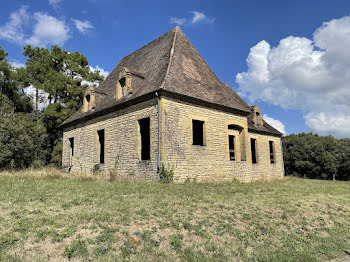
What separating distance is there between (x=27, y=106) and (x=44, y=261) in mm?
27902

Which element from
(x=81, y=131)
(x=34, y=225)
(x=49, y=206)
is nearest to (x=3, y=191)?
(x=49, y=206)

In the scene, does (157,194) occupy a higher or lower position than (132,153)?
lower

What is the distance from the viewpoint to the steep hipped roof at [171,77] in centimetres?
1273

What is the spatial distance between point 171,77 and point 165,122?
100 inches

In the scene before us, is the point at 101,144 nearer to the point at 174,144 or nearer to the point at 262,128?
the point at 174,144

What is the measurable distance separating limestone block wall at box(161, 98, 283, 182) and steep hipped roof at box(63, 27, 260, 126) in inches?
28.6

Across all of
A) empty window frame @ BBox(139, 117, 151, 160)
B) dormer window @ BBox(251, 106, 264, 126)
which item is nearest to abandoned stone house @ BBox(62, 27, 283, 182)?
empty window frame @ BBox(139, 117, 151, 160)

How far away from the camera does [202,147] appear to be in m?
12.9

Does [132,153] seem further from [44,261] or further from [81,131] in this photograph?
[44,261]

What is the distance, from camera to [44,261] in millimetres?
3828

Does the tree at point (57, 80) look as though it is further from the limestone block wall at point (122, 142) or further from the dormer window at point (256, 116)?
the dormer window at point (256, 116)

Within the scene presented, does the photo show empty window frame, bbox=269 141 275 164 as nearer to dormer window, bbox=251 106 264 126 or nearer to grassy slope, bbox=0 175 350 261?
dormer window, bbox=251 106 264 126

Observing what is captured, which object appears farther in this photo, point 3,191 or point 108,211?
point 3,191

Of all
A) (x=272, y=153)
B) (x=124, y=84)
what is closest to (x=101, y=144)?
(x=124, y=84)
